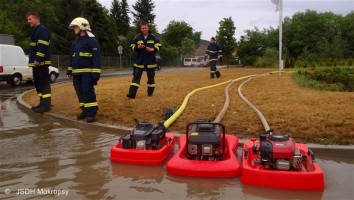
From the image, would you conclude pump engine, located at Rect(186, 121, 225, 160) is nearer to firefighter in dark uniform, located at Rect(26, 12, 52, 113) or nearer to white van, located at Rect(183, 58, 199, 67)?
firefighter in dark uniform, located at Rect(26, 12, 52, 113)

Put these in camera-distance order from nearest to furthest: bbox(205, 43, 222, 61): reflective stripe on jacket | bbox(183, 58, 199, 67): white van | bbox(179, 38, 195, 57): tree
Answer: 1. bbox(205, 43, 222, 61): reflective stripe on jacket
2. bbox(183, 58, 199, 67): white van
3. bbox(179, 38, 195, 57): tree

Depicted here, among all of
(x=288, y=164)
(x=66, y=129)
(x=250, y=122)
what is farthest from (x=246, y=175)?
(x=66, y=129)

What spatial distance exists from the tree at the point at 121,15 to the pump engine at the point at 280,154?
204 ft

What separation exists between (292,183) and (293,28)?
52.0 metres

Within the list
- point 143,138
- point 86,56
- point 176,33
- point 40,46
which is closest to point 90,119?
point 86,56

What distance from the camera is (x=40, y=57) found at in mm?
6742

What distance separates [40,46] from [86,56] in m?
1.50

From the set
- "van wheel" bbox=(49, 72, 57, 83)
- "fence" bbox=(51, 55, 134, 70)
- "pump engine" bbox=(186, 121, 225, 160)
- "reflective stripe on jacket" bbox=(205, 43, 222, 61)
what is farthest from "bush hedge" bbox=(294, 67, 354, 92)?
"fence" bbox=(51, 55, 134, 70)

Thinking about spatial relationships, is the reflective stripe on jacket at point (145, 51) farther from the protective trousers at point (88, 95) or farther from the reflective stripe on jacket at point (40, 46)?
the reflective stripe on jacket at point (40, 46)

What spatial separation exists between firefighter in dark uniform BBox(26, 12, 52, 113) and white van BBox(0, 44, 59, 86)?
8.32m

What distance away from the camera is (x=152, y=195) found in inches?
119

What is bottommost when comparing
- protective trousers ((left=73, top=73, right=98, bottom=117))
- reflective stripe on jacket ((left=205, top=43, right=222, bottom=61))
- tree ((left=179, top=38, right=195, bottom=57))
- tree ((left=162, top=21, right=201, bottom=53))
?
protective trousers ((left=73, top=73, right=98, bottom=117))

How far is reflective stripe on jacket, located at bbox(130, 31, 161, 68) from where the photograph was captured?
25.1ft

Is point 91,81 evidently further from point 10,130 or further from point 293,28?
point 293,28
